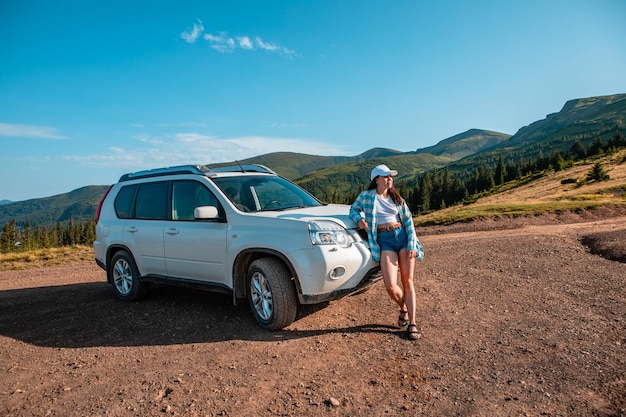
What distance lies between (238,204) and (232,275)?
1.02m

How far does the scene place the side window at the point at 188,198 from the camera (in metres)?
5.89

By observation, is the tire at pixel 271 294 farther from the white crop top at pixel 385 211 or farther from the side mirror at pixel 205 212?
the white crop top at pixel 385 211

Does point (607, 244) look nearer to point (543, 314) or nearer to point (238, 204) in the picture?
point (543, 314)

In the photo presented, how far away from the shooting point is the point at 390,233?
5.04m

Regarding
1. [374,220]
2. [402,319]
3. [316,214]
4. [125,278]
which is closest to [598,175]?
[402,319]

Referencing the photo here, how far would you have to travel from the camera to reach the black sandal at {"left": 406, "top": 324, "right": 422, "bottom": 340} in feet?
15.2

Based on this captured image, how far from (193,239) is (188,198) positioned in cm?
72

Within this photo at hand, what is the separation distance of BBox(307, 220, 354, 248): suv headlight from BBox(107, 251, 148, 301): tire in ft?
12.2

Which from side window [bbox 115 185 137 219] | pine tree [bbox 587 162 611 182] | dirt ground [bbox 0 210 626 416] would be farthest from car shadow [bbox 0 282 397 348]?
pine tree [bbox 587 162 611 182]

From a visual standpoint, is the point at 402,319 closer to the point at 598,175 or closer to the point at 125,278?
the point at 125,278

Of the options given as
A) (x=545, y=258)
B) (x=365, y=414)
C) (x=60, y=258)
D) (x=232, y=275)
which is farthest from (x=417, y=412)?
(x=60, y=258)

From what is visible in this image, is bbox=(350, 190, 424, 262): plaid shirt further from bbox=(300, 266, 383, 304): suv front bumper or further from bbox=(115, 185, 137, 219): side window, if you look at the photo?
bbox=(115, 185, 137, 219): side window

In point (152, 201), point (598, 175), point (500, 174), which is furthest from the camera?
point (500, 174)

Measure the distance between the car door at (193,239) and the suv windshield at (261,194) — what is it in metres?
0.29
